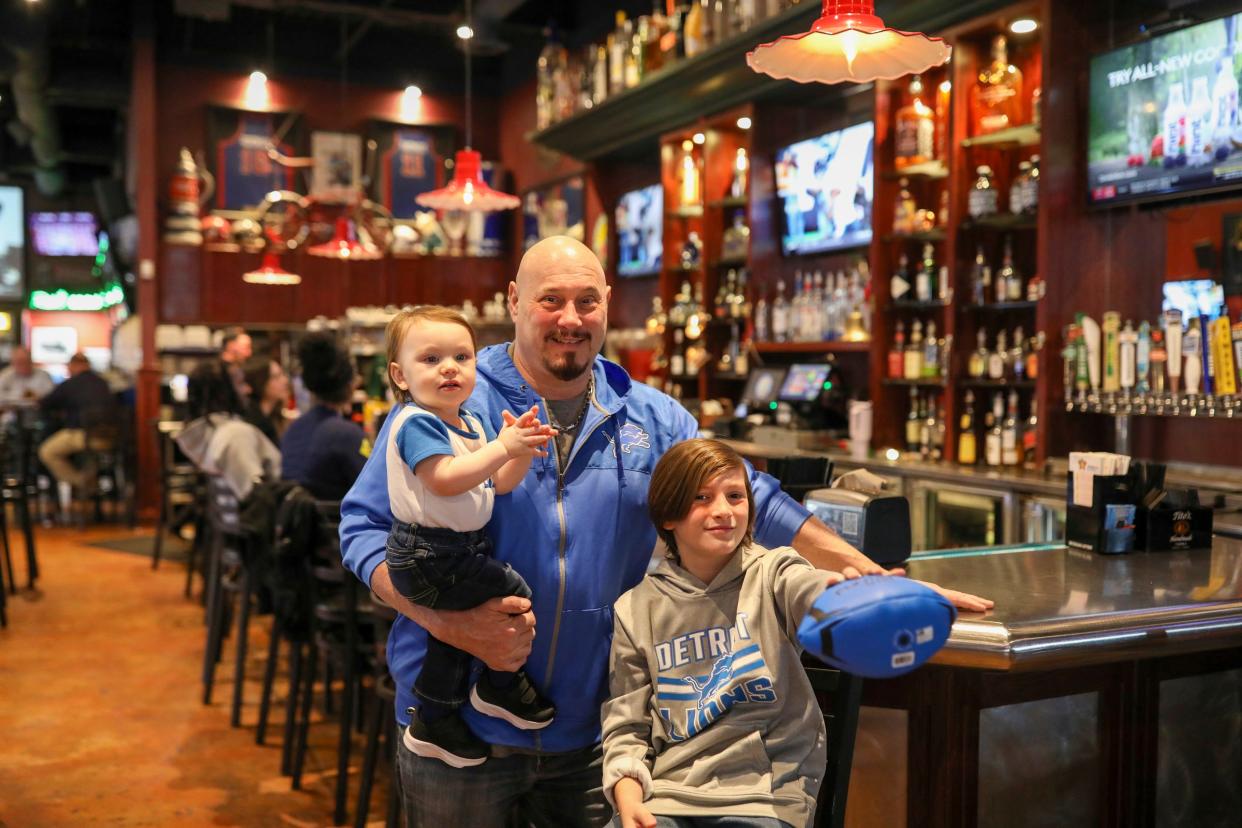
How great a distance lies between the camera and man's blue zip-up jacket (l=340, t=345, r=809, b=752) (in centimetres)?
189

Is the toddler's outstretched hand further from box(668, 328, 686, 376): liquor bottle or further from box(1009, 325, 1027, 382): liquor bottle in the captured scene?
box(668, 328, 686, 376): liquor bottle

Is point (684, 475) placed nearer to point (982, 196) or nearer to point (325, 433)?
point (325, 433)

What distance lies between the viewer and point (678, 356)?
7277mm

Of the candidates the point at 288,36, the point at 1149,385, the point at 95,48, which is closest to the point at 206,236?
the point at 288,36

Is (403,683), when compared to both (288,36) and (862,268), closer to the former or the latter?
(862,268)

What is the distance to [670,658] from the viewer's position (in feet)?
5.86

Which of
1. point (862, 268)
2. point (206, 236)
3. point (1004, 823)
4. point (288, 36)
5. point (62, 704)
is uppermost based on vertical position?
point (288, 36)

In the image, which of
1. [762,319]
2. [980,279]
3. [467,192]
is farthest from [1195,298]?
[467,192]

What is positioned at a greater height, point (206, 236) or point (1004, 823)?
point (206, 236)

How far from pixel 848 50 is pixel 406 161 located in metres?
8.63

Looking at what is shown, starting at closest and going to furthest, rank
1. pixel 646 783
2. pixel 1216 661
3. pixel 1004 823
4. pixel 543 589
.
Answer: pixel 646 783 → pixel 543 589 → pixel 1004 823 → pixel 1216 661

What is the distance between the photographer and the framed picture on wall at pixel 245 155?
1033cm

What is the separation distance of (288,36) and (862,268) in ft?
23.1

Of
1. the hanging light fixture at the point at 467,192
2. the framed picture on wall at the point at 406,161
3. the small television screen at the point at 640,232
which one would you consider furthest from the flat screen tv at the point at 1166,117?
the framed picture on wall at the point at 406,161
